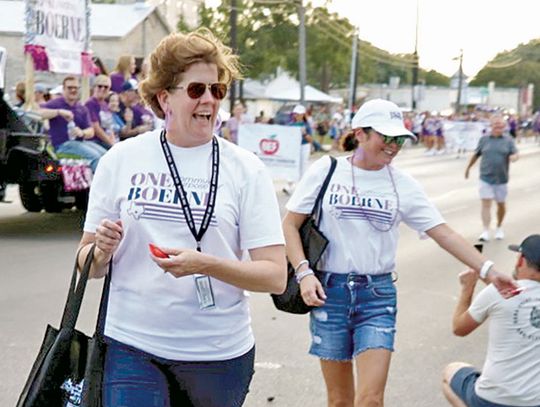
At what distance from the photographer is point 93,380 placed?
3.03 meters

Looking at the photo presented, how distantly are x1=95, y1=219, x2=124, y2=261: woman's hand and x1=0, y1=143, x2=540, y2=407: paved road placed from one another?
182 cm

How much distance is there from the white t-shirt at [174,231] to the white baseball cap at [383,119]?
155 cm

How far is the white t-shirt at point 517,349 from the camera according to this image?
4.31 metres

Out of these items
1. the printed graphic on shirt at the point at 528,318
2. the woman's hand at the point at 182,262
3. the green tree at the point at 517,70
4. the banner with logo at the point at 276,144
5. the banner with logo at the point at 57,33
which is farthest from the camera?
the green tree at the point at 517,70

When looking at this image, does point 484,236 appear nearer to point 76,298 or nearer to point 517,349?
point 517,349

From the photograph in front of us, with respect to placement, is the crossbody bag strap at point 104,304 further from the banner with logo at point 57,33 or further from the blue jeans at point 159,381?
the banner with logo at point 57,33

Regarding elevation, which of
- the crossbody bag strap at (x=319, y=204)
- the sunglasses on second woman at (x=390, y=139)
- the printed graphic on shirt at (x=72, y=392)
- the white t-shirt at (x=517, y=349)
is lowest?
the white t-shirt at (x=517, y=349)

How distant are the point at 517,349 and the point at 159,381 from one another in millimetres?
1915

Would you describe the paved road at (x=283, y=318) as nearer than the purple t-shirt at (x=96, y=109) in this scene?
Yes

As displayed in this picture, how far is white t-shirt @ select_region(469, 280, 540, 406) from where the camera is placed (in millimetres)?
4312

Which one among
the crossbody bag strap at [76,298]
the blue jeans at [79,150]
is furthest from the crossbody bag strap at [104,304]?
the blue jeans at [79,150]

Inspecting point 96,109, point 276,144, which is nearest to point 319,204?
point 96,109

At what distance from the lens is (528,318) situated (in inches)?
171

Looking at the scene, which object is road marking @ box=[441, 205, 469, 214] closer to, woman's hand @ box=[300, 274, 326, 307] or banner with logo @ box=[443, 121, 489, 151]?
woman's hand @ box=[300, 274, 326, 307]
